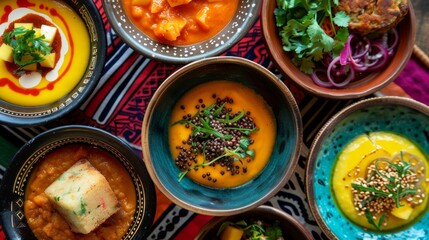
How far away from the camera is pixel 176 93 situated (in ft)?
10.8

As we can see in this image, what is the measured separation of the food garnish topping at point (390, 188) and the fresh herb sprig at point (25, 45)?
1.82 m

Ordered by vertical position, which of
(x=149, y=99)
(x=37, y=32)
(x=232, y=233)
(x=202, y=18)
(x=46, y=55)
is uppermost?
(x=202, y=18)

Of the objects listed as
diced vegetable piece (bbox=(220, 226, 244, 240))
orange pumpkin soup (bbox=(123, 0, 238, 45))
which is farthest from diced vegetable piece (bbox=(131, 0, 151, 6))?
diced vegetable piece (bbox=(220, 226, 244, 240))

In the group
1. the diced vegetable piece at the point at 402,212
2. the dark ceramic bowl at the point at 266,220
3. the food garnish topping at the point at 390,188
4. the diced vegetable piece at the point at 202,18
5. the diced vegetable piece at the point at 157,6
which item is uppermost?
the diced vegetable piece at the point at 157,6

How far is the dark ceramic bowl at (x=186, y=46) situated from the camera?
3.24 meters

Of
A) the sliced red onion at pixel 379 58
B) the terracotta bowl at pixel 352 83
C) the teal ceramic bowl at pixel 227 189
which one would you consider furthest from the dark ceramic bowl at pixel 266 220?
the sliced red onion at pixel 379 58

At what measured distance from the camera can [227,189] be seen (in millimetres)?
3318

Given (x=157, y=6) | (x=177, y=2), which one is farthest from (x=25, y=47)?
(x=177, y=2)

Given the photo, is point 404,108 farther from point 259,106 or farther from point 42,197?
point 42,197

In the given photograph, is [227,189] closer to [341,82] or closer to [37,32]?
[341,82]

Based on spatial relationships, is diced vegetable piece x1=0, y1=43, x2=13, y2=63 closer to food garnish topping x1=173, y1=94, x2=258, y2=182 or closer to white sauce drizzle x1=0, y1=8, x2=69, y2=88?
white sauce drizzle x1=0, y1=8, x2=69, y2=88

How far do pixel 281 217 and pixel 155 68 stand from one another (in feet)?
3.59

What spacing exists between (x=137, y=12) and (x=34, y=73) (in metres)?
0.66

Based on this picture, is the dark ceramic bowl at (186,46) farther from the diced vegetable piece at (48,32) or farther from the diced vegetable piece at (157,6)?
the diced vegetable piece at (48,32)
